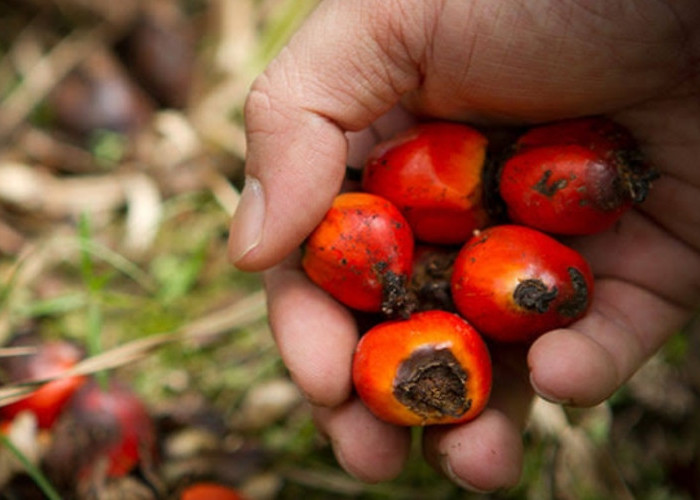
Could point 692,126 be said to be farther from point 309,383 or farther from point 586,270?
point 309,383

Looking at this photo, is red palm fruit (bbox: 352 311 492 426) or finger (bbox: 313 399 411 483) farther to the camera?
finger (bbox: 313 399 411 483)

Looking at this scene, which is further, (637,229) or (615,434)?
(615,434)

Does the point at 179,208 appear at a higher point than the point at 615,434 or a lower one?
higher

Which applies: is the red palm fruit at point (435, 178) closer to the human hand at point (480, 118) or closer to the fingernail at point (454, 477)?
the human hand at point (480, 118)

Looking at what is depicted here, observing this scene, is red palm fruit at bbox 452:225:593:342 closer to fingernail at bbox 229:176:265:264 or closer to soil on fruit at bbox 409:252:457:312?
soil on fruit at bbox 409:252:457:312

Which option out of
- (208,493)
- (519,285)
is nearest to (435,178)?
(519,285)

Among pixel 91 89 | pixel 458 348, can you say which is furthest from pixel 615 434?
pixel 91 89

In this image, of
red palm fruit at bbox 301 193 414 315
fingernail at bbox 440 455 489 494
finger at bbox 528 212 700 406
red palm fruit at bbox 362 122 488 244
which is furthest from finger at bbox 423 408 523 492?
red palm fruit at bbox 362 122 488 244
